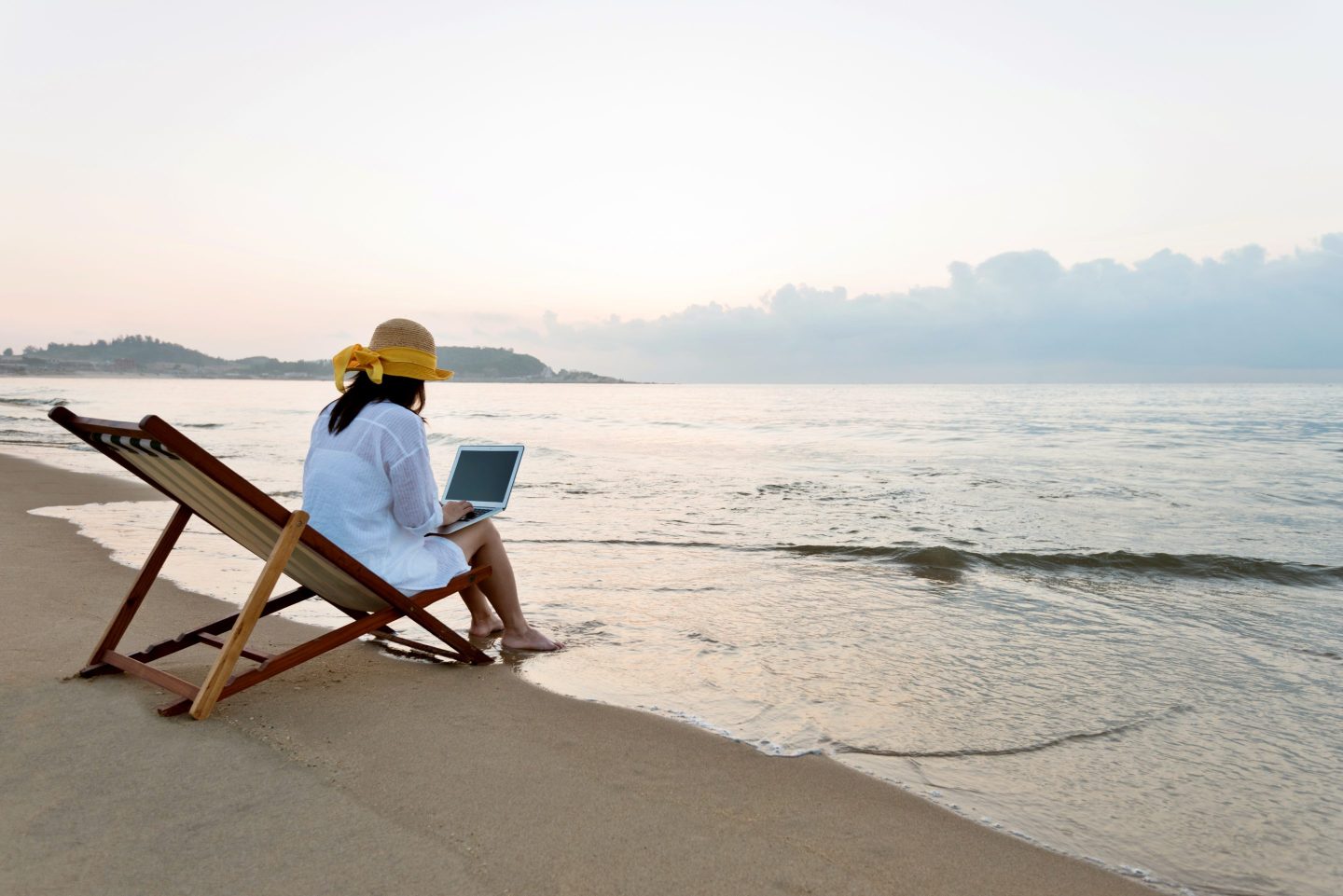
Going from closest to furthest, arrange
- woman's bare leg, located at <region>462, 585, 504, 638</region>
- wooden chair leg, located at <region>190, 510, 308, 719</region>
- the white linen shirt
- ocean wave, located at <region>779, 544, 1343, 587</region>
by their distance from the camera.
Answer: wooden chair leg, located at <region>190, 510, 308, 719</region>, the white linen shirt, woman's bare leg, located at <region>462, 585, 504, 638</region>, ocean wave, located at <region>779, 544, 1343, 587</region>

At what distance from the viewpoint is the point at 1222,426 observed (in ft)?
92.0

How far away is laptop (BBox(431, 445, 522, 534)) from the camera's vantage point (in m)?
4.32

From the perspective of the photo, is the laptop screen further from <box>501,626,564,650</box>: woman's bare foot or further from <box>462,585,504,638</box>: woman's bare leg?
<box>501,626,564,650</box>: woman's bare foot

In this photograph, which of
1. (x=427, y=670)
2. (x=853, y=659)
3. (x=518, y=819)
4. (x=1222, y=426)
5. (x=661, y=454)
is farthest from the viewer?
(x=1222, y=426)

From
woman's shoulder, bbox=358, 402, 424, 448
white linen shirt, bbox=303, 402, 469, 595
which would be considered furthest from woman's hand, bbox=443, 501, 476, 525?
woman's shoulder, bbox=358, 402, 424, 448

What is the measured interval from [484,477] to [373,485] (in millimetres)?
853

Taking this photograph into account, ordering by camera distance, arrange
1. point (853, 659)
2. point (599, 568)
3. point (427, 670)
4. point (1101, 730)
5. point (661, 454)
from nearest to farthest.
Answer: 1. point (1101, 730)
2. point (427, 670)
3. point (853, 659)
4. point (599, 568)
5. point (661, 454)

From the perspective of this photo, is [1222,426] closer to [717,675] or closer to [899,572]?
[899,572]

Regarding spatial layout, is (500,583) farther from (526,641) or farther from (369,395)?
(369,395)

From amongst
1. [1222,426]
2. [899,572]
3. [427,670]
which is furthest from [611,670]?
[1222,426]

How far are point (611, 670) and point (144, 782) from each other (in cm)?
219

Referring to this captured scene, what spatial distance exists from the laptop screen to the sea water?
0.90 meters

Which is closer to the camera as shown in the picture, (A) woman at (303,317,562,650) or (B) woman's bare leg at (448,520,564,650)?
(A) woman at (303,317,562,650)

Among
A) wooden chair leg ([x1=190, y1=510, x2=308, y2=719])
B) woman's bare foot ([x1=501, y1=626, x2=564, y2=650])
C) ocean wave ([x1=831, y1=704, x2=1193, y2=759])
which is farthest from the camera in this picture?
woman's bare foot ([x1=501, y1=626, x2=564, y2=650])
